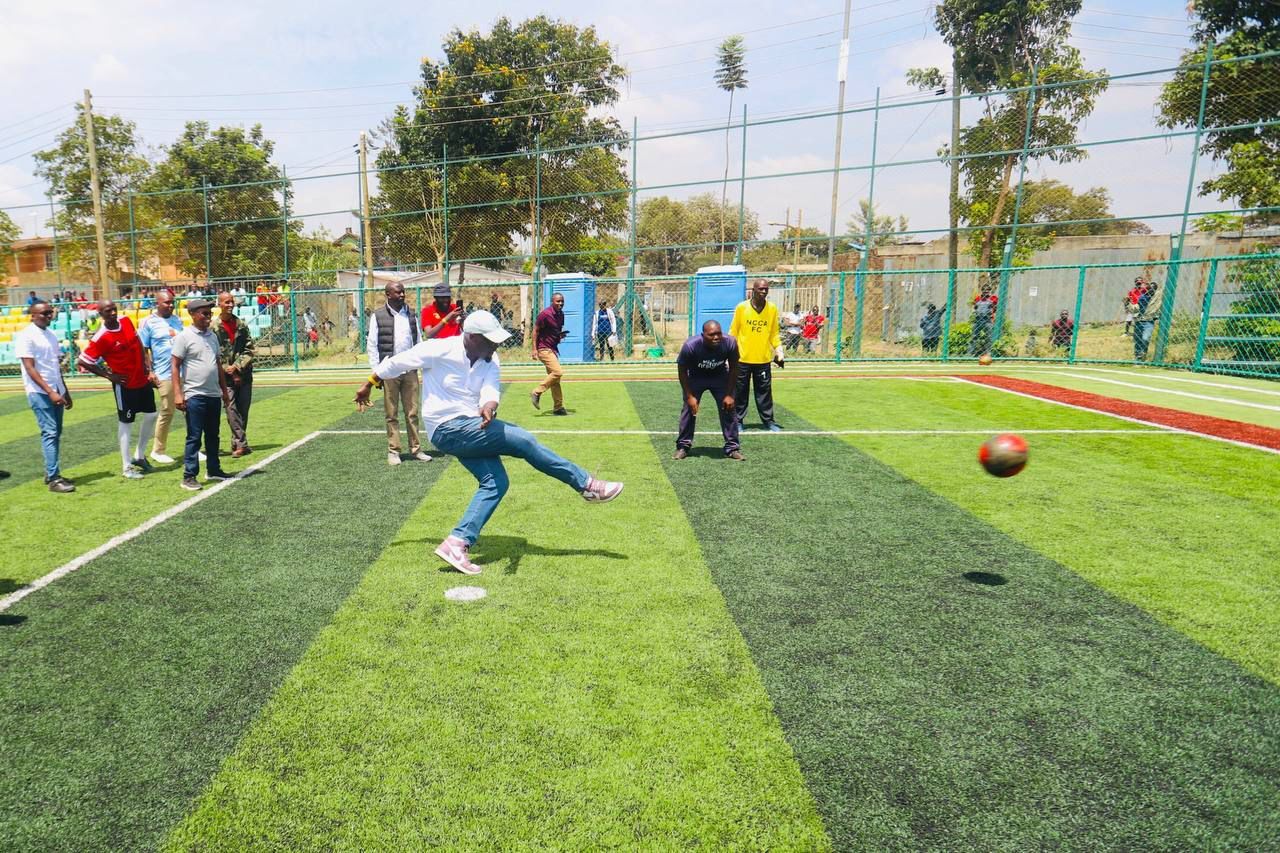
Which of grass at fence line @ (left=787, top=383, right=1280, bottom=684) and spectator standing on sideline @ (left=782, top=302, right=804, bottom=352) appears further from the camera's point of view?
spectator standing on sideline @ (left=782, top=302, right=804, bottom=352)

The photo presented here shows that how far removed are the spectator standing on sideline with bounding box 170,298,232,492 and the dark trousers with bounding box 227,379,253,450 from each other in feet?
4.91

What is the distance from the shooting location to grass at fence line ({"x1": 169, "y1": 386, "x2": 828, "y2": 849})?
9.36 feet

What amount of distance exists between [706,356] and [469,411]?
13.7 feet

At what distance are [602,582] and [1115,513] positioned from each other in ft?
16.3

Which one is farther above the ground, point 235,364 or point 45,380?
point 235,364

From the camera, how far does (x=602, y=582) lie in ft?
17.5

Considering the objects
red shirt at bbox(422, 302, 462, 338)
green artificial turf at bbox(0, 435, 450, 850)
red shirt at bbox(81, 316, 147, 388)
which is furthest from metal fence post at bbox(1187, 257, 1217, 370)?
red shirt at bbox(81, 316, 147, 388)

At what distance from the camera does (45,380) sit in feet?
25.9

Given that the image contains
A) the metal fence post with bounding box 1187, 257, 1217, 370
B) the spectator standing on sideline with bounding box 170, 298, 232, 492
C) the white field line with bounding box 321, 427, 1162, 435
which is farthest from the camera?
the metal fence post with bounding box 1187, 257, 1217, 370

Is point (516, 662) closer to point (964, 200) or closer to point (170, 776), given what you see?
point (170, 776)

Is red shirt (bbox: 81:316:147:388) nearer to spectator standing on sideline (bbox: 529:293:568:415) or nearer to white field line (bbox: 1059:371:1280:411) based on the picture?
spectator standing on sideline (bbox: 529:293:568:415)

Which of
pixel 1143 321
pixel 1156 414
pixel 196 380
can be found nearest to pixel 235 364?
pixel 196 380

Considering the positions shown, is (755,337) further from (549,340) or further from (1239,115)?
(1239,115)

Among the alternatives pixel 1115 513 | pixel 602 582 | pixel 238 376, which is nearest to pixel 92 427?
pixel 238 376
